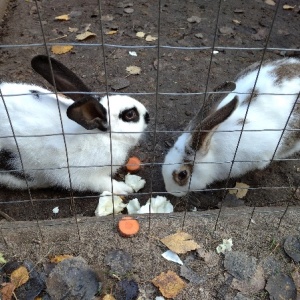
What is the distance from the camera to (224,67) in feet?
13.5

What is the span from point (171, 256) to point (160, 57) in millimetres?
2479

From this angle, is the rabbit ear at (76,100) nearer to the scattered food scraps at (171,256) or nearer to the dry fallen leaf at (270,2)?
the scattered food scraps at (171,256)

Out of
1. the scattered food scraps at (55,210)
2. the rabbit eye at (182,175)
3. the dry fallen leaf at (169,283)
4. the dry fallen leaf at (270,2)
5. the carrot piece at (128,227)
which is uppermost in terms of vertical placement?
the carrot piece at (128,227)

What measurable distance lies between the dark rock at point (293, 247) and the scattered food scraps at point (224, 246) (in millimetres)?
287

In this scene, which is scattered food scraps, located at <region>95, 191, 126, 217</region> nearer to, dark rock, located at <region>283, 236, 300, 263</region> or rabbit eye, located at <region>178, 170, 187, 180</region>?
rabbit eye, located at <region>178, 170, 187, 180</region>

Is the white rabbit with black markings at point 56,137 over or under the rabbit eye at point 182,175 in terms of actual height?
over

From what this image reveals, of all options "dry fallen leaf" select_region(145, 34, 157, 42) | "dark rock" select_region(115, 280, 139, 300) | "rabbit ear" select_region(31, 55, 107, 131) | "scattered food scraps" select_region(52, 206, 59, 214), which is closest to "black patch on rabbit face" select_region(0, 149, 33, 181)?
"scattered food scraps" select_region(52, 206, 59, 214)

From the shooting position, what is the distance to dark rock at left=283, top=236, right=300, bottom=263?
221 centimetres

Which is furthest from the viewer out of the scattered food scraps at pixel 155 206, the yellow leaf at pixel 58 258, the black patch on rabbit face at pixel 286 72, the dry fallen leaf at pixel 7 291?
the black patch on rabbit face at pixel 286 72

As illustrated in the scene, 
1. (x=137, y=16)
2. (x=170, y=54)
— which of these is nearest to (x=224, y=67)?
(x=170, y=54)

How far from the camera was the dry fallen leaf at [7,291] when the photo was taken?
200 cm

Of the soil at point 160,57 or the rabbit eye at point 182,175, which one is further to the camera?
the soil at point 160,57

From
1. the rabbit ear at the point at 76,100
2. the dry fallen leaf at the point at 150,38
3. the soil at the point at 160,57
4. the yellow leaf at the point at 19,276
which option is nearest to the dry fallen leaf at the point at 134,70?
the soil at the point at 160,57

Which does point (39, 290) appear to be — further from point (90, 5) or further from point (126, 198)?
point (90, 5)
